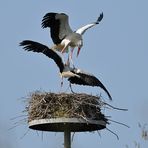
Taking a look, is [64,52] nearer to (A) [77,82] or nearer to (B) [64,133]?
(A) [77,82]

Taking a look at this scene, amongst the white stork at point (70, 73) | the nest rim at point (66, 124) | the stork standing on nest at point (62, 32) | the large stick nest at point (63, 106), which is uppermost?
the stork standing on nest at point (62, 32)

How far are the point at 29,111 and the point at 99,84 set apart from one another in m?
1.49

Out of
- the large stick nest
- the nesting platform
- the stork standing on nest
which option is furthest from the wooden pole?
the stork standing on nest

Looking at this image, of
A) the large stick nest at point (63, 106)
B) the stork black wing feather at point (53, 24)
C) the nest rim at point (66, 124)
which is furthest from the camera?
the stork black wing feather at point (53, 24)

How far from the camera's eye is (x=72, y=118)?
12.0 meters

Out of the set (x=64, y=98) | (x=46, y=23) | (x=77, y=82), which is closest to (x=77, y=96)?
(x=64, y=98)

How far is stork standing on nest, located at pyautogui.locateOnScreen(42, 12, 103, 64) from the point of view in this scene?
1527cm

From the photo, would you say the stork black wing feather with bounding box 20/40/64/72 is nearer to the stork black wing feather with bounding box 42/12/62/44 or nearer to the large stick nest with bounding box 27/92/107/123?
the large stick nest with bounding box 27/92/107/123

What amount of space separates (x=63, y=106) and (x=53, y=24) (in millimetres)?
3629

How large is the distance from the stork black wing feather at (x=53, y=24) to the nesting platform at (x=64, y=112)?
2.78 m

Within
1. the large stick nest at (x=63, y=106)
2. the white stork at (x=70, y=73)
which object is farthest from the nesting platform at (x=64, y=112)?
the white stork at (x=70, y=73)

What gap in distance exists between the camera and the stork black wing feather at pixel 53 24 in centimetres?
1511

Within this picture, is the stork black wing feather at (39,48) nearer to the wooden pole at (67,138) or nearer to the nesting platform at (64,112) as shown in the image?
the nesting platform at (64,112)

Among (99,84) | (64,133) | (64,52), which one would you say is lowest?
(64,133)
